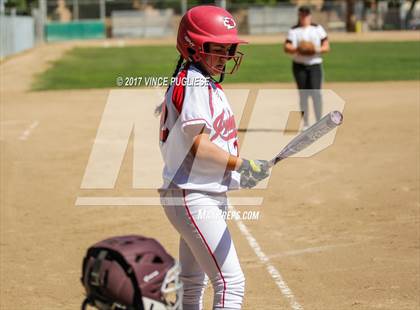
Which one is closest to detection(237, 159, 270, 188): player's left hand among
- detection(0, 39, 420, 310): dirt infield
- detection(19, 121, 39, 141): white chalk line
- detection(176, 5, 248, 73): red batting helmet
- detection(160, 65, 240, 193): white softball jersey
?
detection(160, 65, 240, 193): white softball jersey

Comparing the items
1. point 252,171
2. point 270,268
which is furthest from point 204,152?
point 270,268

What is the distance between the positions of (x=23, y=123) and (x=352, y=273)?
12178 mm

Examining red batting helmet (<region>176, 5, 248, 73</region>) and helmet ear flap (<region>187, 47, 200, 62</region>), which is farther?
helmet ear flap (<region>187, 47, 200, 62</region>)

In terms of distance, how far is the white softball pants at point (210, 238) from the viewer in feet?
15.6

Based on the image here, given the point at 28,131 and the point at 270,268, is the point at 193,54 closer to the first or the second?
the point at 270,268

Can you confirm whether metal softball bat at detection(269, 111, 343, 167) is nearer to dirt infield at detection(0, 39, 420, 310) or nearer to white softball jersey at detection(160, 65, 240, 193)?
white softball jersey at detection(160, 65, 240, 193)

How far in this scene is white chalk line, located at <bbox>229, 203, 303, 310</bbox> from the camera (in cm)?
732

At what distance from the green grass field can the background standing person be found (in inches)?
452

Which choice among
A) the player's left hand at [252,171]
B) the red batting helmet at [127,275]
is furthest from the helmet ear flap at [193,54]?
the red batting helmet at [127,275]

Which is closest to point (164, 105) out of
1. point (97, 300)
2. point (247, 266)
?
point (97, 300)

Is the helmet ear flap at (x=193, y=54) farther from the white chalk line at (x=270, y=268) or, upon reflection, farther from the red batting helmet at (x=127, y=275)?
the white chalk line at (x=270, y=268)

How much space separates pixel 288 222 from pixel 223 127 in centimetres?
542

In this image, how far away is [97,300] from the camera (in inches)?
127

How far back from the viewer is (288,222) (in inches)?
397
